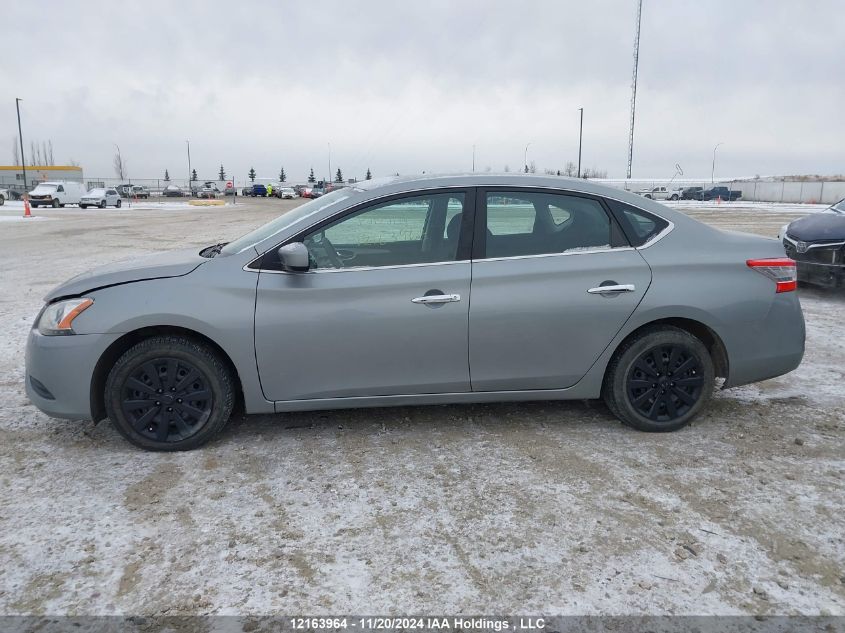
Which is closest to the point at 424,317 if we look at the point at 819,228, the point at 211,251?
the point at 211,251

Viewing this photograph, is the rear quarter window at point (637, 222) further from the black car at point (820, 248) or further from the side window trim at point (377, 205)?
the black car at point (820, 248)

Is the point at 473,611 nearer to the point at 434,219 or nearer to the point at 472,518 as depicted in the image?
the point at 472,518

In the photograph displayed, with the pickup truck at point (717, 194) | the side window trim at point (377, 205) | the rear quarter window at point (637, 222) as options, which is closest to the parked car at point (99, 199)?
the side window trim at point (377, 205)

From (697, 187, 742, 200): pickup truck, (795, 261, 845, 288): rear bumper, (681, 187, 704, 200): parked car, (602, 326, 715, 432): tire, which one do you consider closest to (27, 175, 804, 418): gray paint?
(602, 326, 715, 432): tire

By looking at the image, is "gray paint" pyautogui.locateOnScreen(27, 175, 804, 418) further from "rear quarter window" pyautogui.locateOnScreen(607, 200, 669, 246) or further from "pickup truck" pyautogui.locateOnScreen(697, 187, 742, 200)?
"pickup truck" pyautogui.locateOnScreen(697, 187, 742, 200)

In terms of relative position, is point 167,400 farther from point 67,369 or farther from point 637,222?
point 637,222

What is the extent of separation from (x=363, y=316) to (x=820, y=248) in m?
7.57

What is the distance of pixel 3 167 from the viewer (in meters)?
96.2

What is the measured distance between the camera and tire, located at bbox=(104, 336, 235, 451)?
3.85 m

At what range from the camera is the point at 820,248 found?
888cm

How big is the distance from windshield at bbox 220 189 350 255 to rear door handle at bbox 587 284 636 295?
1.65 m

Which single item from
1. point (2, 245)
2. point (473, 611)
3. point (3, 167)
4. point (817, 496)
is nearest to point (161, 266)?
point (473, 611)

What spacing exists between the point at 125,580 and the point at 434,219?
257 cm

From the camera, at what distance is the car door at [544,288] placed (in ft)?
13.2
